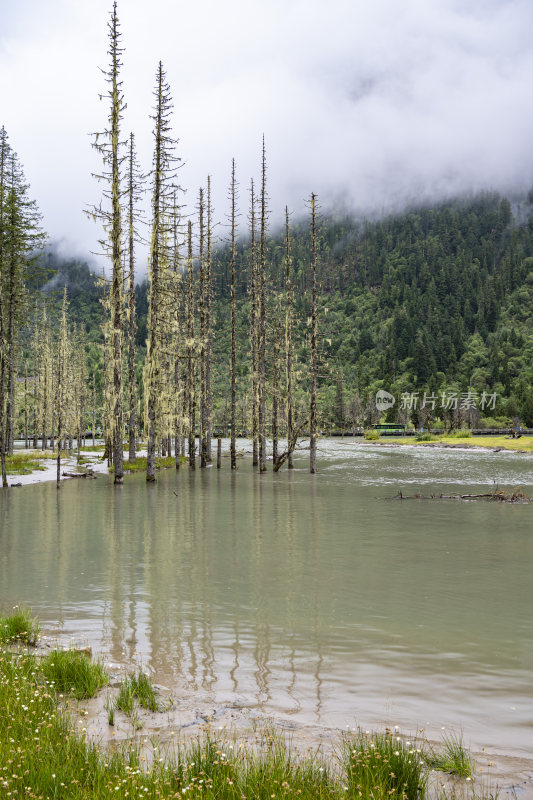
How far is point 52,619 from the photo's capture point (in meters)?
10.1

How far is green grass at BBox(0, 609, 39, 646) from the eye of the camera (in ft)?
27.1

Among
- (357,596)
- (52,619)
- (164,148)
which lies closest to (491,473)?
(164,148)

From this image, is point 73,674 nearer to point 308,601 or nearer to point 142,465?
point 308,601

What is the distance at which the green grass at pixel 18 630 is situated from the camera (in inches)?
326

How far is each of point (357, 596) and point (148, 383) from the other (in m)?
25.9

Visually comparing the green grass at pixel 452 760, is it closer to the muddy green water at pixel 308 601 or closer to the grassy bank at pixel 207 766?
the grassy bank at pixel 207 766

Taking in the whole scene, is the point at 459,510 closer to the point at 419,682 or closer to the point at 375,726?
the point at 419,682

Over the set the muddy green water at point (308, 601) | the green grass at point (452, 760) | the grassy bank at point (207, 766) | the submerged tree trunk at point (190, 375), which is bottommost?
the muddy green water at point (308, 601)

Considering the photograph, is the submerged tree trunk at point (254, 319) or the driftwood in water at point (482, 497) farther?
the submerged tree trunk at point (254, 319)

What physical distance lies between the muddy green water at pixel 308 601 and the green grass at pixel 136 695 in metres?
0.78

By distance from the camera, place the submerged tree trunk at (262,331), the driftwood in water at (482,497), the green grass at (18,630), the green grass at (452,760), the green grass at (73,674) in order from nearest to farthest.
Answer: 1. the green grass at (452,760)
2. the green grass at (73,674)
3. the green grass at (18,630)
4. the driftwood in water at (482,497)
5. the submerged tree trunk at (262,331)

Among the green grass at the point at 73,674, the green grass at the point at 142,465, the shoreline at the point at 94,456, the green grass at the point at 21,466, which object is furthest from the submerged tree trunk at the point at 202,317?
the green grass at the point at 73,674

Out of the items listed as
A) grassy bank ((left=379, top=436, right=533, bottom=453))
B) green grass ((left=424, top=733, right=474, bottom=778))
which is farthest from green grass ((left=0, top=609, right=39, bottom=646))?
grassy bank ((left=379, top=436, right=533, bottom=453))

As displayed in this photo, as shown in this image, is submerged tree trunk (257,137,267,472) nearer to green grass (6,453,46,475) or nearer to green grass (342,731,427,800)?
green grass (6,453,46,475)
